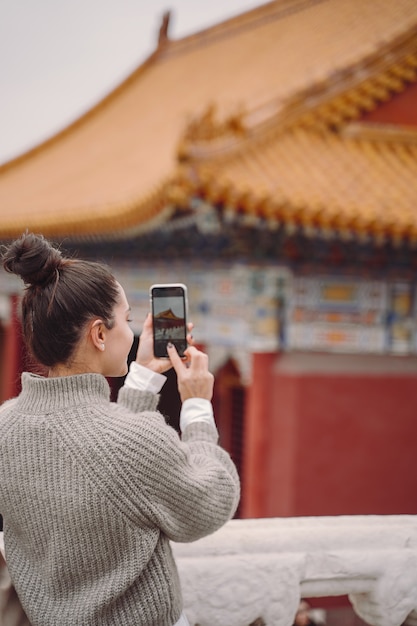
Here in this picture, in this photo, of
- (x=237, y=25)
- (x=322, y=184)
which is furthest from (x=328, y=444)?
(x=237, y=25)

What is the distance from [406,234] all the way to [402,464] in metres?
1.48

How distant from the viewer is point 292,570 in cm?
143

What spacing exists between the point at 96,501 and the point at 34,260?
329 millimetres

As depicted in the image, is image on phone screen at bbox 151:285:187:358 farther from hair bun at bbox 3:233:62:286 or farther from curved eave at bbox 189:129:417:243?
curved eave at bbox 189:129:417:243

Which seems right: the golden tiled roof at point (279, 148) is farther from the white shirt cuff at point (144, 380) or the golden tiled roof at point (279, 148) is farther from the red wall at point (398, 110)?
the white shirt cuff at point (144, 380)

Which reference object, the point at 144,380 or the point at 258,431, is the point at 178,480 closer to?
the point at 144,380

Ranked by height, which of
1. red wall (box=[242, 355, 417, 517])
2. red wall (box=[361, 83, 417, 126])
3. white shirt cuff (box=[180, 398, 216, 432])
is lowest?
red wall (box=[242, 355, 417, 517])

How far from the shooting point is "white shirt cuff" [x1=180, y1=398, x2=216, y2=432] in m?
1.14

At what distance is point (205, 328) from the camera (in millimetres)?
4953

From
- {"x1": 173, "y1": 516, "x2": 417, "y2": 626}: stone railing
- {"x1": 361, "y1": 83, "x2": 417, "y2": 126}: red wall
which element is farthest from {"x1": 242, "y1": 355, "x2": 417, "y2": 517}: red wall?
{"x1": 173, "y1": 516, "x2": 417, "y2": 626}: stone railing

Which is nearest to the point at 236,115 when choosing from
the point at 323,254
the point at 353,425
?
the point at 323,254

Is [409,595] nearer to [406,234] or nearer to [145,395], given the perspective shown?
[145,395]

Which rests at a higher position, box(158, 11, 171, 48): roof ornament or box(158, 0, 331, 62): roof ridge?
box(158, 11, 171, 48): roof ornament

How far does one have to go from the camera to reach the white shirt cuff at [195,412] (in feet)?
3.73
